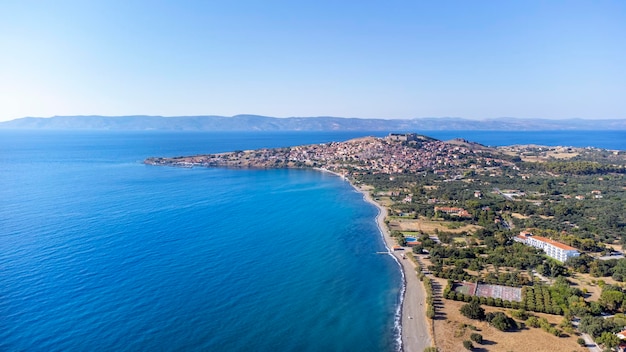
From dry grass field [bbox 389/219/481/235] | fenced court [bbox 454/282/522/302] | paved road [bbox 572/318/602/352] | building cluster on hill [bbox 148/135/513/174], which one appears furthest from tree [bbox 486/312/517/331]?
building cluster on hill [bbox 148/135/513/174]

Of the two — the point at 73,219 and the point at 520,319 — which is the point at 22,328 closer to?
the point at 73,219

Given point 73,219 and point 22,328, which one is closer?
point 22,328

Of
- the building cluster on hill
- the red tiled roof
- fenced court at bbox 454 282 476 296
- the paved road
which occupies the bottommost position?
the paved road

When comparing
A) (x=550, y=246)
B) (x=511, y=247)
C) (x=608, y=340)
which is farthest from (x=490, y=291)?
(x=550, y=246)

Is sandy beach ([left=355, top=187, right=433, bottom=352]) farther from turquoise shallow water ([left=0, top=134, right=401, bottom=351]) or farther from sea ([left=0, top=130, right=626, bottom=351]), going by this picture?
turquoise shallow water ([left=0, top=134, right=401, bottom=351])

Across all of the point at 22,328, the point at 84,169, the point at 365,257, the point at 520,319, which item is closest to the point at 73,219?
the point at 22,328

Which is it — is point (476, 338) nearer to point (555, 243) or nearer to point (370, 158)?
point (555, 243)

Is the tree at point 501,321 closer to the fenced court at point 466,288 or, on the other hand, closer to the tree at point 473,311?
the tree at point 473,311
